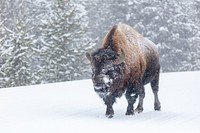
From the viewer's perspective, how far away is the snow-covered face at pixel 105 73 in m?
9.09

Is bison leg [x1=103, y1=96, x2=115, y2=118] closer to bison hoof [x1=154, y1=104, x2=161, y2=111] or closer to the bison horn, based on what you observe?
the bison horn

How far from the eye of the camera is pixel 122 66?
9594 mm

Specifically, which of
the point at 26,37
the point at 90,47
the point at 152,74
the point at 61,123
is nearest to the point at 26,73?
the point at 26,37

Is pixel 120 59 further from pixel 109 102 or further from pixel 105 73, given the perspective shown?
pixel 109 102

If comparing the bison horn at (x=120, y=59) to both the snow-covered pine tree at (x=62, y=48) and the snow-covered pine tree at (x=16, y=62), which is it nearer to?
the snow-covered pine tree at (x=16, y=62)

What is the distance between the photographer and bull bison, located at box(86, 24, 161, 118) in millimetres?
9258

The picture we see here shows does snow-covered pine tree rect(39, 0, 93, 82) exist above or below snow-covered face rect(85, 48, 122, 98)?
below

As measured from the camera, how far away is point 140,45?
423 inches

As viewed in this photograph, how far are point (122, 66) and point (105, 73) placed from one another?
51cm

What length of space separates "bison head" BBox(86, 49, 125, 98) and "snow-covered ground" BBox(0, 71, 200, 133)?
0.60 metres

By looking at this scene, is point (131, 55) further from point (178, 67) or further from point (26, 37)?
point (178, 67)

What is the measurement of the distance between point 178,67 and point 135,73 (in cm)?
3438

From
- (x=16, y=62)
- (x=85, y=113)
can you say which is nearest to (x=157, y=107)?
(x=85, y=113)

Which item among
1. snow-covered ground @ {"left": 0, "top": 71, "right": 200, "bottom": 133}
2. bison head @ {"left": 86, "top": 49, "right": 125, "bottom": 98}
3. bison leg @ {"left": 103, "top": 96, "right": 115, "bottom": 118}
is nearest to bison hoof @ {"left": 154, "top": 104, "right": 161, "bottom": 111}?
snow-covered ground @ {"left": 0, "top": 71, "right": 200, "bottom": 133}
